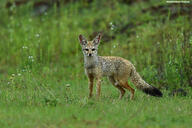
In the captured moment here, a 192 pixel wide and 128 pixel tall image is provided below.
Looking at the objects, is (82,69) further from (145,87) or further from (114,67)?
(145,87)

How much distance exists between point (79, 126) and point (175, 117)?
5.90 feet

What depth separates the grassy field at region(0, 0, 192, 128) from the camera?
23.6 feet

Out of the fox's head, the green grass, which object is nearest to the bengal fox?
the fox's head

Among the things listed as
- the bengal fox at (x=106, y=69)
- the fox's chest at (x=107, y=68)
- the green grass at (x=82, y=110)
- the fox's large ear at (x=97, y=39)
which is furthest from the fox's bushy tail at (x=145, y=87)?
the fox's large ear at (x=97, y=39)

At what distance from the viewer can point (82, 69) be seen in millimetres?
13023

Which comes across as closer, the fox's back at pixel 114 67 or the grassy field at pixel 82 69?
the grassy field at pixel 82 69

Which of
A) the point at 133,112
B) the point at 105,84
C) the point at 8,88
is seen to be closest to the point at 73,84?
the point at 105,84

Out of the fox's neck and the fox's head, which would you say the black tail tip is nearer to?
the fox's neck

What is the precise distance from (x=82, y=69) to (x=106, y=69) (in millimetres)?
3087

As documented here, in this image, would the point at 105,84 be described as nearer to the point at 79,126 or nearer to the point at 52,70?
the point at 52,70

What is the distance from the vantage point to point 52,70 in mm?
13383

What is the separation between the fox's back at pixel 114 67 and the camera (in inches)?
393

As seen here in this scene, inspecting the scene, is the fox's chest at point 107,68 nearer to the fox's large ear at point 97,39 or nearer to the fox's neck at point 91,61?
the fox's neck at point 91,61

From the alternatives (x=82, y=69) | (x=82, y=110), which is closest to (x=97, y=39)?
(x=82, y=110)
